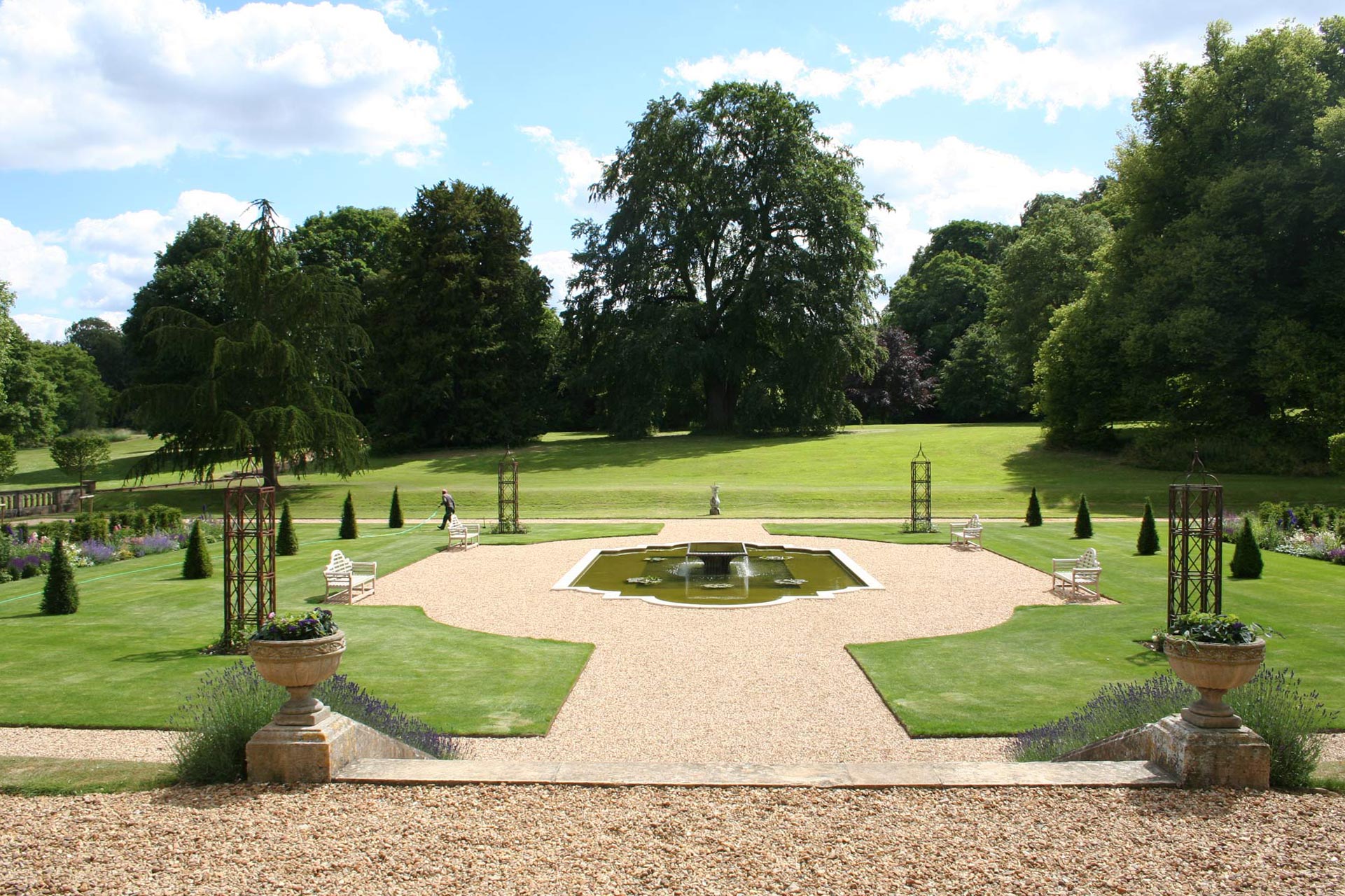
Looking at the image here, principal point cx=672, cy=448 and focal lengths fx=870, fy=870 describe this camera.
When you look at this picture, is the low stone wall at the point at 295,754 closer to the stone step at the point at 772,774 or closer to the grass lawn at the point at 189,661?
the stone step at the point at 772,774

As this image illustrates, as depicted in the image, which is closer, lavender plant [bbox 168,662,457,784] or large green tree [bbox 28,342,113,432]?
lavender plant [bbox 168,662,457,784]

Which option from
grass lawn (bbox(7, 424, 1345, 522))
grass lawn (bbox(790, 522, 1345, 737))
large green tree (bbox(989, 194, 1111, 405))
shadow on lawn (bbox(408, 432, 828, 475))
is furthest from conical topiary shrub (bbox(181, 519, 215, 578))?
large green tree (bbox(989, 194, 1111, 405))

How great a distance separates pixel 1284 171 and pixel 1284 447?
35.4ft

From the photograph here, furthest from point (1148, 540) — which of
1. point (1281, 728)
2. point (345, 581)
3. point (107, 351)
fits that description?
point (107, 351)

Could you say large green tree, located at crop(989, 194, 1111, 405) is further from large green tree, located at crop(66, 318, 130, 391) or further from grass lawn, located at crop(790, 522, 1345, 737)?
large green tree, located at crop(66, 318, 130, 391)

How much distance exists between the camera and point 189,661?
34.7 feet

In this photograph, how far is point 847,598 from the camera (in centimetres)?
1503

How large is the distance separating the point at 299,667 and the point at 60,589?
989cm

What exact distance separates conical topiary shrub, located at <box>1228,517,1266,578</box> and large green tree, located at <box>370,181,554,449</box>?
38.4 metres

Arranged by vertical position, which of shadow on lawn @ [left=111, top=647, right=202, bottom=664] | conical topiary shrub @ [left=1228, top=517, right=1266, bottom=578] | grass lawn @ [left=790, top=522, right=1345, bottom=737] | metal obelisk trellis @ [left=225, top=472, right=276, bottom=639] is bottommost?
grass lawn @ [left=790, top=522, right=1345, bottom=737]

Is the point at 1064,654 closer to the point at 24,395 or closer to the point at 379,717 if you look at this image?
the point at 379,717

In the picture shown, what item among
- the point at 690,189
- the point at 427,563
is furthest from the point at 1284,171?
the point at 427,563

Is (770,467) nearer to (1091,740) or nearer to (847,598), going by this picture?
(847,598)

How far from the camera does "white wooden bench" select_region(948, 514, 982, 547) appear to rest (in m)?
21.4
